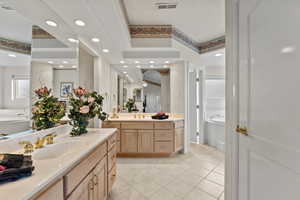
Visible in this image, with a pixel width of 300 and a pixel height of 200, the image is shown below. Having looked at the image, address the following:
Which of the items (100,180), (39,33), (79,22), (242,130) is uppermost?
(79,22)

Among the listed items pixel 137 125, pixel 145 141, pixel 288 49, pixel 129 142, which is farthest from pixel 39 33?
pixel 145 141

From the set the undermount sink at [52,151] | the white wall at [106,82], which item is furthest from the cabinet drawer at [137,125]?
the undermount sink at [52,151]

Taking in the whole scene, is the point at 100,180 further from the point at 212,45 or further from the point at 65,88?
the point at 212,45

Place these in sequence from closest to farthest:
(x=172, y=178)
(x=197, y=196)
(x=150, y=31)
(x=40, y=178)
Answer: (x=40, y=178) < (x=197, y=196) < (x=172, y=178) < (x=150, y=31)

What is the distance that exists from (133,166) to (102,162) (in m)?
1.39

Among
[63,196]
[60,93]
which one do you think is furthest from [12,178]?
[60,93]

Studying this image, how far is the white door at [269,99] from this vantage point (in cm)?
79

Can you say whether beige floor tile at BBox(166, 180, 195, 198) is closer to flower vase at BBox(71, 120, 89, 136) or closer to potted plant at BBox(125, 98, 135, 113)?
flower vase at BBox(71, 120, 89, 136)

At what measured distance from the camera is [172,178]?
2299 millimetres

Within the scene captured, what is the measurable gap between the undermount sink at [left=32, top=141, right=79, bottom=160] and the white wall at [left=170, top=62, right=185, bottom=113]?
2.56 metres

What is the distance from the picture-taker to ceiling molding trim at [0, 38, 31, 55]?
1184 millimetres

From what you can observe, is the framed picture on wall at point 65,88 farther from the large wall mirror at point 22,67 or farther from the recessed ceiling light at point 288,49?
the recessed ceiling light at point 288,49

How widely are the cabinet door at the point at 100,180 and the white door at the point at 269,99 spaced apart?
136 cm

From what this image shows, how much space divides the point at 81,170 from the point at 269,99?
1.48m
